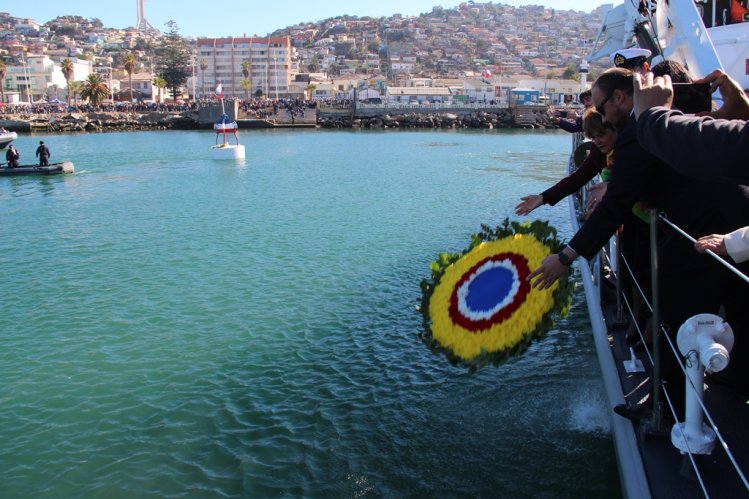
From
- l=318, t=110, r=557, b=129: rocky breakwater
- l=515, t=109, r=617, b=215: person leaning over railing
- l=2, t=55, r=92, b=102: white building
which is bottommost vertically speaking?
l=318, t=110, r=557, b=129: rocky breakwater

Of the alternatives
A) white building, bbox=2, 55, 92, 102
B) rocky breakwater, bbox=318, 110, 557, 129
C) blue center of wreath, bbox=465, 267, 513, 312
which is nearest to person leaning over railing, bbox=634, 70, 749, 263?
blue center of wreath, bbox=465, 267, 513, 312

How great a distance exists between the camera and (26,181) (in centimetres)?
3322

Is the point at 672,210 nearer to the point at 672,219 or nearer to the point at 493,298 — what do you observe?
the point at 672,219

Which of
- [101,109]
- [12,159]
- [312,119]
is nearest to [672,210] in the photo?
[12,159]

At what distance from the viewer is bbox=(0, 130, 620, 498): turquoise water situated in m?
6.61

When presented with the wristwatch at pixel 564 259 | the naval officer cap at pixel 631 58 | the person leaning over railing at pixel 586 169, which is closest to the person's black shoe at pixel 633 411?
the wristwatch at pixel 564 259

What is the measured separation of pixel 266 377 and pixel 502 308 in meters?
4.82

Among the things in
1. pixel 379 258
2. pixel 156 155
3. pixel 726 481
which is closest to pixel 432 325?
pixel 726 481

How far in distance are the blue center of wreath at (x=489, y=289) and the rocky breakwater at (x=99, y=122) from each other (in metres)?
90.9

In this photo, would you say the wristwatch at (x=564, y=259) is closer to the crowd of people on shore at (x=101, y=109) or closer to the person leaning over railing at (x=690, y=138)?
the person leaning over railing at (x=690, y=138)

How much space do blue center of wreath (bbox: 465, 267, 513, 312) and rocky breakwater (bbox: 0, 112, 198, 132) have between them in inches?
3579

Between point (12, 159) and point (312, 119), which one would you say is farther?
point (312, 119)

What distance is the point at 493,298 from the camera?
522 cm

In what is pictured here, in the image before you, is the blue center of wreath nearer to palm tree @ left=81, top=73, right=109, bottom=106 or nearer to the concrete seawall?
the concrete seawall
